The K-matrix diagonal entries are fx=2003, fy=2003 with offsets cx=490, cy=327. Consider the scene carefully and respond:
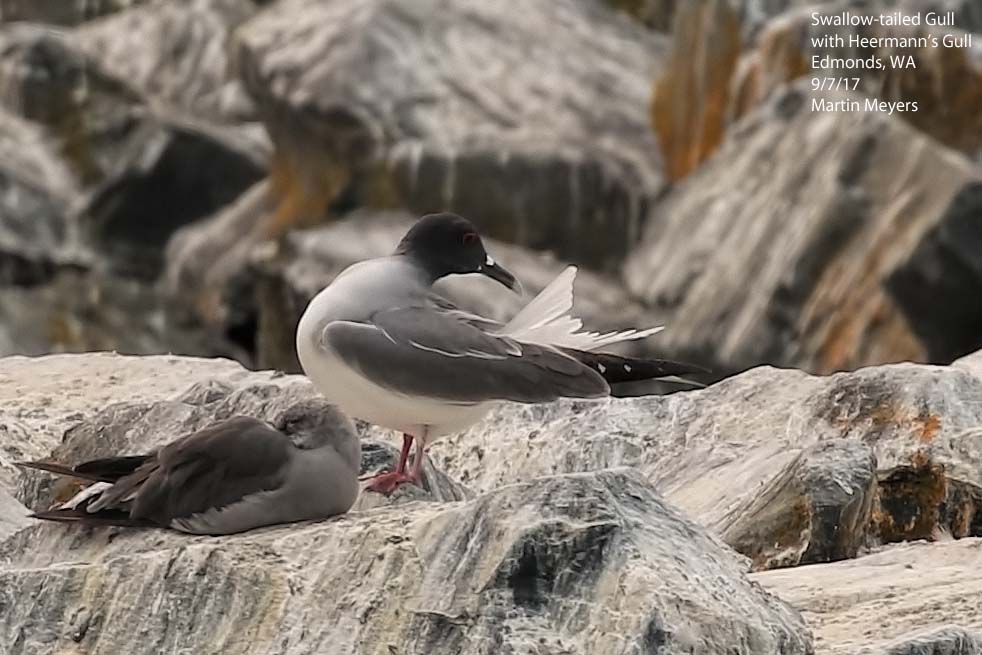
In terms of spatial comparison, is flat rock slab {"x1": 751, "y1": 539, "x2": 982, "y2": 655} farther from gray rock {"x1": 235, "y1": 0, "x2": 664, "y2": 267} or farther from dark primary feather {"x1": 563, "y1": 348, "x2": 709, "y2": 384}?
gray rock {"x1": 235, "y1": 0, "x2": 664, "y2": 267}

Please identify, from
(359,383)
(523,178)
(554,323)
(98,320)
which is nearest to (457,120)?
(523,178)

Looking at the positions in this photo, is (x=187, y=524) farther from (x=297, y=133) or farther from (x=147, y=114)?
(x=147, y=114)

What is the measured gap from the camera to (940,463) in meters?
7.38

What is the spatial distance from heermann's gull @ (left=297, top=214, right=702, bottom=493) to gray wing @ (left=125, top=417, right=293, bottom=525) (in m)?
0.38

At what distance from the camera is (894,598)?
565 centimetres

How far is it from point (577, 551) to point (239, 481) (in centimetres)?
113

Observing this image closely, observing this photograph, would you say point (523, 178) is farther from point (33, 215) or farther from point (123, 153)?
point (33, 215)

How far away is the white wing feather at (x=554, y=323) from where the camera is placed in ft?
20.4

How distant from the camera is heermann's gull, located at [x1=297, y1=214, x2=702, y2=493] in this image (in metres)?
5.83

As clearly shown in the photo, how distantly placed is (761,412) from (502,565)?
3.47 metres

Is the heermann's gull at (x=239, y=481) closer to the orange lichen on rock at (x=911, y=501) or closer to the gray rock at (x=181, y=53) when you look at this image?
the orange lichen on rock at (x=911, y=501)

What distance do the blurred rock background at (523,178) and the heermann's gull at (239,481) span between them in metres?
9.25

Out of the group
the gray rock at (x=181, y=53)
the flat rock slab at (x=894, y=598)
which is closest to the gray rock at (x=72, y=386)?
the flat rock slab at (x=894, y=598)

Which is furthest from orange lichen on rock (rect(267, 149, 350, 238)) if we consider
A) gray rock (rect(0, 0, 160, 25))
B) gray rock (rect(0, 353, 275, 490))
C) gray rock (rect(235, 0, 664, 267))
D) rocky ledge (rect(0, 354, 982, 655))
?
rocky ledge (rect(0, 354, 982, 655))
